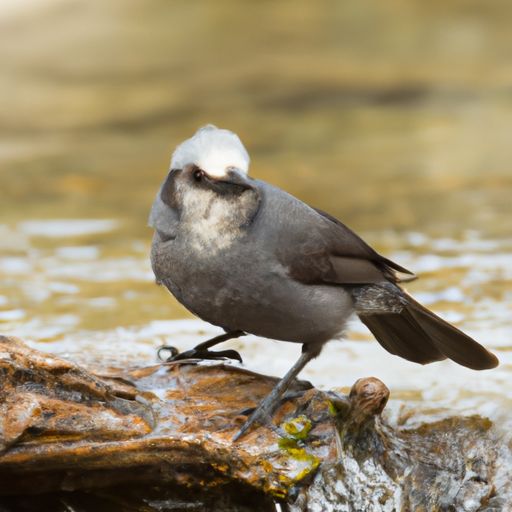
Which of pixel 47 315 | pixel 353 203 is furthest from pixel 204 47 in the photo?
pixel 47 315

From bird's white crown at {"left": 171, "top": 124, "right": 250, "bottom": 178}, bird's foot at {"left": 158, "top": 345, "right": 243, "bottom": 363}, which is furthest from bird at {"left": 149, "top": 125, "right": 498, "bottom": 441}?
bird's foot at {"left": 158, "top": 345, "right": 243, "bottom": 363}

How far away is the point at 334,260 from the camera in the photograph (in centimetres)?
A: 450

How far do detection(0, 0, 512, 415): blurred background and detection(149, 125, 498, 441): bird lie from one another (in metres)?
0.89

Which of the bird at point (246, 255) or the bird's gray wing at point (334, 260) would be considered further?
the bird's gray wing at point (334, 260)

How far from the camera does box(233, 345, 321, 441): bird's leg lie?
4.03 m

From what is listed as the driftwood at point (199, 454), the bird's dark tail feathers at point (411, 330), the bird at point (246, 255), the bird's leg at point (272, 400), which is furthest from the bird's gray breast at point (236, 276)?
the bird's dark tail feathers at point (411, 330)

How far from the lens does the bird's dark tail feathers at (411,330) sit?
464 cm

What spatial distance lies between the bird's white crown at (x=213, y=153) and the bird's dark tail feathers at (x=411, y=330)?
87 cm

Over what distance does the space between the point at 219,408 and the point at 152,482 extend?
461 mm

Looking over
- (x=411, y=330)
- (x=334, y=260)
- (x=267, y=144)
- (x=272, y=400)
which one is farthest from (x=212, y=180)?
(x=267, y=144)

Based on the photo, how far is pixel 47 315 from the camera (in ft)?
20.5

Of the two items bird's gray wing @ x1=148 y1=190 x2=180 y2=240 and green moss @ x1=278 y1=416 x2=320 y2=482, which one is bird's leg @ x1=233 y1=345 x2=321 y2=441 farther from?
bird's gray wing @ x1=148 y1=190 x2=180 y2=240

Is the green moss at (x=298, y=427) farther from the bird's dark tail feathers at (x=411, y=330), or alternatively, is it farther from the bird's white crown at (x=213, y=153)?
the bird's white crown at (x=213, y=153)

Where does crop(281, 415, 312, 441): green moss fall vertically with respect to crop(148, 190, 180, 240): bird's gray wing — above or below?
below
